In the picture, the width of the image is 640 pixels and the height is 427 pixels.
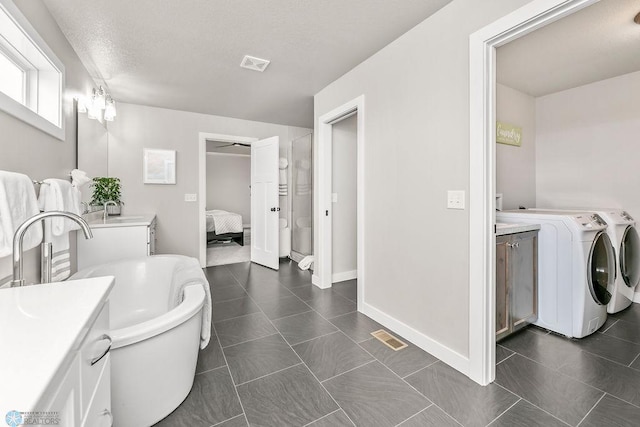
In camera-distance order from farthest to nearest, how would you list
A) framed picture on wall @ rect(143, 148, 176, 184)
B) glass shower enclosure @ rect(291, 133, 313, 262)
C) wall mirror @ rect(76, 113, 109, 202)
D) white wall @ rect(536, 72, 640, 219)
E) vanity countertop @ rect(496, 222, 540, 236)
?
glass shower enclosure @ rect(291, 133, 313, 262) → framed picture on wall @ rect(143, 148, 176, 184) → white wall @ rect(536, 72, 640, 219) → wall mirror @ rect(76, 113, 109, 202) → vanity countertop @ rect(496, 222, 540, 236)

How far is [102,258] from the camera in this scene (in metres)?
2.36

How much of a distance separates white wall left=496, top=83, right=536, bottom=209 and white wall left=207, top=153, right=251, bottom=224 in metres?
6.12

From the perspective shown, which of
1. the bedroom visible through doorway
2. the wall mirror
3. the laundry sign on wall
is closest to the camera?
the wall mirror

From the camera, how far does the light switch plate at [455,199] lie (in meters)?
1.72

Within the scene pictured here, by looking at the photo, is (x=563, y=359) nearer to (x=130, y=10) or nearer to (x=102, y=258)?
(x=102, y=258)

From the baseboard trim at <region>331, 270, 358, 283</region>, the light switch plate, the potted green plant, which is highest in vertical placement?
the potted green plant

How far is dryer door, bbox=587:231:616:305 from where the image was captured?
2.16 m

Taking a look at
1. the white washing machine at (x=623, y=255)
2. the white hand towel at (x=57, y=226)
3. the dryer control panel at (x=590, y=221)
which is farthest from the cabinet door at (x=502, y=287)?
the white hand towel at (x=57, y=226)

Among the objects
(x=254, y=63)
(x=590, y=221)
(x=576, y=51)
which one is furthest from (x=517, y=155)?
(x=254, y=63)

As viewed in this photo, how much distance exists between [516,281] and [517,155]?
180 cm

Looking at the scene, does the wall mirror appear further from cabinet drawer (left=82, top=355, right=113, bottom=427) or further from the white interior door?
cabinet drawer (left=82, top=355, right=113, bottom=427)

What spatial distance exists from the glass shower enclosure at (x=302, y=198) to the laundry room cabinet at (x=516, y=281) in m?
2.73

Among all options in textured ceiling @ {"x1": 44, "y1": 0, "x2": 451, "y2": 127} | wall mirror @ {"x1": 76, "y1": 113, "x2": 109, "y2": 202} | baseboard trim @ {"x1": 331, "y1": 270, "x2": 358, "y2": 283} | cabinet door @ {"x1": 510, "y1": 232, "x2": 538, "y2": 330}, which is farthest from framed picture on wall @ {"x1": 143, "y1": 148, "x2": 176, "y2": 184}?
cabinet door @ {"x1": 510, "y1": 232, "x2": 538, "y2": 330}
